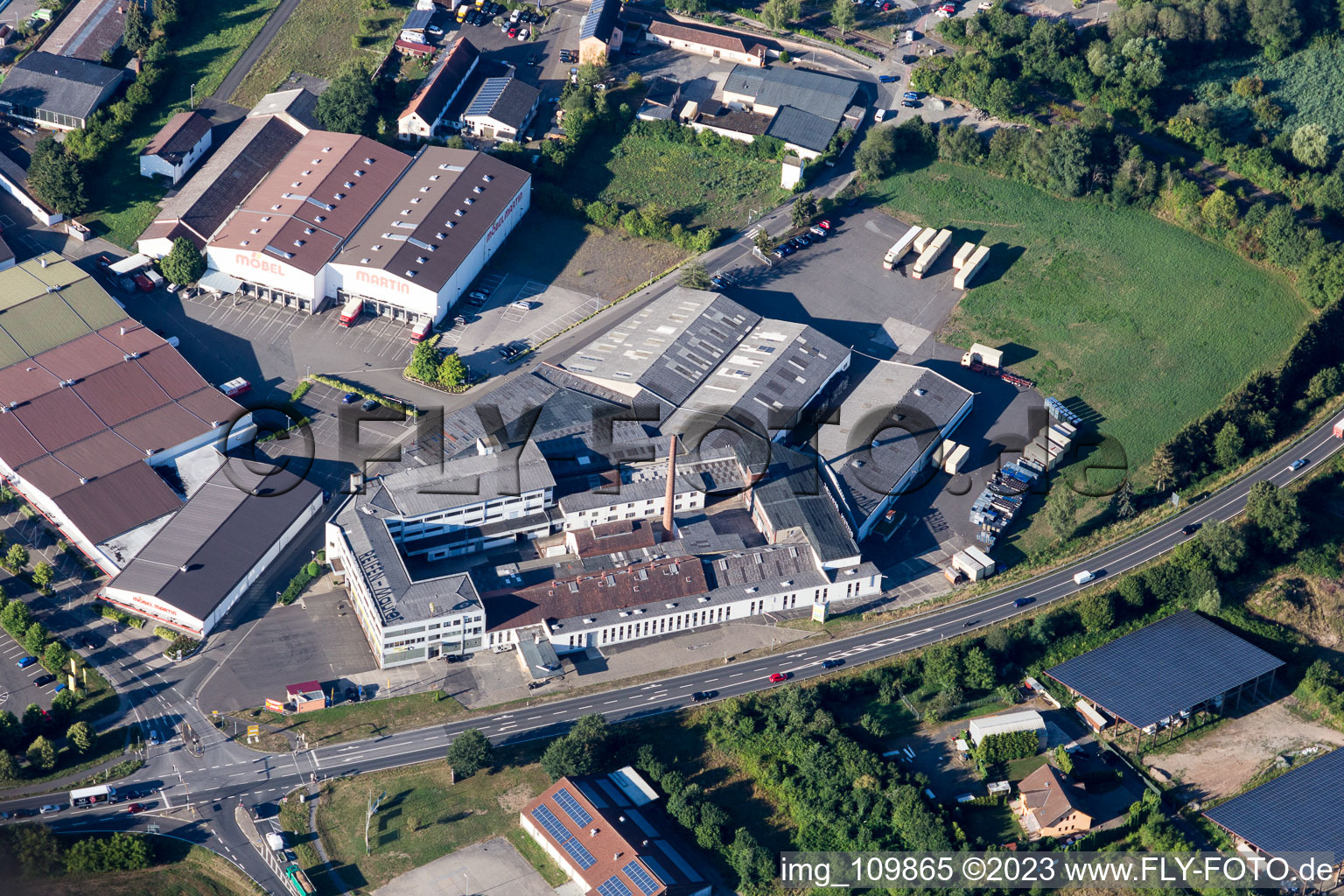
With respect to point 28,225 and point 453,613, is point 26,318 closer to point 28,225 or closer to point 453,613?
point 28,225

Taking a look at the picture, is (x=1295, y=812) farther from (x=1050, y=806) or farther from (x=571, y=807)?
(x=571, y=807)

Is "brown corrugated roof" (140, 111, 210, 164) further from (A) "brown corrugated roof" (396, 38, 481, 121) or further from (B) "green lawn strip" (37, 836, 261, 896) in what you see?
(B) "green lawn strip" (37, 836, 261, 896)

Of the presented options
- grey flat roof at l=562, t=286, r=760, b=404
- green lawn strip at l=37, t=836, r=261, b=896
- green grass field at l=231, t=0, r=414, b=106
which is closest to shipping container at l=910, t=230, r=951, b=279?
grey flat roof at l=562, t=286, r=760, b=404

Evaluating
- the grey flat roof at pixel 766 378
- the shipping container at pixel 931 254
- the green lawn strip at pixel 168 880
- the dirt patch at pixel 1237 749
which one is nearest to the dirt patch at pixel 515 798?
the green lawn strip at pixel 168 880

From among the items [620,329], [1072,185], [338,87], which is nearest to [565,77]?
[338,87]

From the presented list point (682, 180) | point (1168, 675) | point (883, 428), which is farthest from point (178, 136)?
point (1168, 675)
